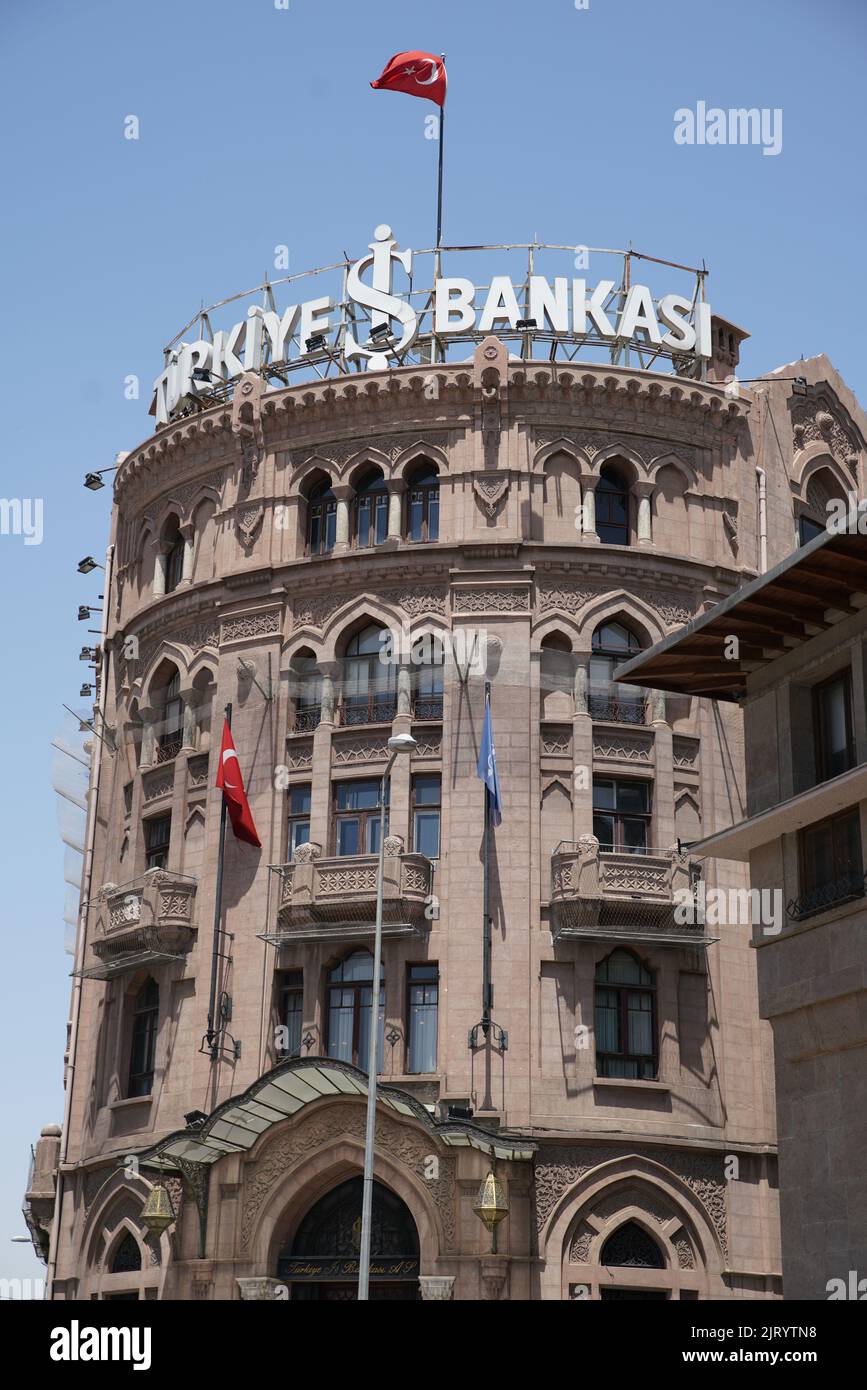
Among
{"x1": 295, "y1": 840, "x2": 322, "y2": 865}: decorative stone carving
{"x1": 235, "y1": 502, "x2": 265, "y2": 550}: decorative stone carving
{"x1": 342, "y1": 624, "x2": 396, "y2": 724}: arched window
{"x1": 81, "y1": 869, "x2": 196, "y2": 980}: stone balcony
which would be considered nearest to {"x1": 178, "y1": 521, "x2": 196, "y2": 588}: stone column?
{"x1": 235, "y1": 502, "x2": 265, "y2": 550}: decorative stone carving

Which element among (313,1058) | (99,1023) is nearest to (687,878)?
(313,1058)

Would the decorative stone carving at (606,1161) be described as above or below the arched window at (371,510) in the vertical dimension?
below

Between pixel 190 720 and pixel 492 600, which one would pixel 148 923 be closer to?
pixel 190 720

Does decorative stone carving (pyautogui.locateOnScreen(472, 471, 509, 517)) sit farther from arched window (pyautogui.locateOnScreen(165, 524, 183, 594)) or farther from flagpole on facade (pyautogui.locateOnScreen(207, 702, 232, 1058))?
flagpole on facade (pyautogui.locateOnScreen(207, 702, 232, 1058))

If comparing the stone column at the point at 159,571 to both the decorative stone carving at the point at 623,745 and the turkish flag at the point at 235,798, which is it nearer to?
the turkish flag at the point at 235,798

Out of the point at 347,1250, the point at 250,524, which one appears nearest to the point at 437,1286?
the point at 347,1250

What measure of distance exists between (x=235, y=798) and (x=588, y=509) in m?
12.6

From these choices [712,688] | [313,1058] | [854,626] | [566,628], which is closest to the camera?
[854,626]

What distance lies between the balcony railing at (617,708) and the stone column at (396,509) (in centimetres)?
706

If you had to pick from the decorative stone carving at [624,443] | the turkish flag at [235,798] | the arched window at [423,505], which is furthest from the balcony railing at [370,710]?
the decorative stone carving at [624,443]

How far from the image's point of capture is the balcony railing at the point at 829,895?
3033 centimetres

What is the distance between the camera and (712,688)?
36.3m
